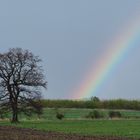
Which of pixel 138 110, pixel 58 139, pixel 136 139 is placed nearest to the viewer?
pixel 58 139

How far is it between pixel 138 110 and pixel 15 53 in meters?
64.8

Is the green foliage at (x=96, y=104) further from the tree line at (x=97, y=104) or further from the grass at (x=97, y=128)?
the grass at (x=97, y=128)

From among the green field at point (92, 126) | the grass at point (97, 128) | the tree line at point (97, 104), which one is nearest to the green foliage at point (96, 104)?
the tree line at point (97, 104)

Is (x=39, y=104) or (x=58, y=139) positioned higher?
(x=39, y=104)

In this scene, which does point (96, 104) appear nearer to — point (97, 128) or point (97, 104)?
point (97, 104)

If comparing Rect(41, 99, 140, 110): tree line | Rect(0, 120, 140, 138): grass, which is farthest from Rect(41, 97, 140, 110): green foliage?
Rect(0, 120, 140, 138): grass

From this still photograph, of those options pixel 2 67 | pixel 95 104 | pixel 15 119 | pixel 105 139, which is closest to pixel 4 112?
pixel 15 119

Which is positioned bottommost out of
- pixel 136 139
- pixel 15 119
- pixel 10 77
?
pixel 136 139

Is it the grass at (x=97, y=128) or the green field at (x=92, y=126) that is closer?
the grass at (x=97, y=128)

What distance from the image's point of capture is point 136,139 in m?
32.5

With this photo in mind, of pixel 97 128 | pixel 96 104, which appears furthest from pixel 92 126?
pixel 96 104

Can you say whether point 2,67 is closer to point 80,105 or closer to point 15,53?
point 15,53

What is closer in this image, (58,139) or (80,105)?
(58,139)

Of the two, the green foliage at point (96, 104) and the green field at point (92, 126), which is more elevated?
the green foliage at point (96, 104)
